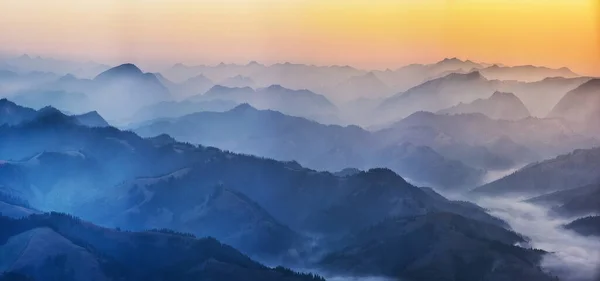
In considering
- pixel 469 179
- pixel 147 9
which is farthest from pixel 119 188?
pixel 469 179

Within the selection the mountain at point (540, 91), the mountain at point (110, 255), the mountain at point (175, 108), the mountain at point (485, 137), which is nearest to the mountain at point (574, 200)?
the mountain at point (485, 137)

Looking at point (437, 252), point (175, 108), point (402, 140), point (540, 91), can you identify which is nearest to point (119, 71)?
point (175, 108)

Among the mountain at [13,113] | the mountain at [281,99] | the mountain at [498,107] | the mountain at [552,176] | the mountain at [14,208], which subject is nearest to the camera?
the mountain at [14,208]

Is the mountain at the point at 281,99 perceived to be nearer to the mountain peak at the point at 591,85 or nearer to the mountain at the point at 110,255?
the mountain at the point at 110,255

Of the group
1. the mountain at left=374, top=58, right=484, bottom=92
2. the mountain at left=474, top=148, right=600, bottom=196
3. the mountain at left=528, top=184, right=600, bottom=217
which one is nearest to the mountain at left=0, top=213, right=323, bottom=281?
the mountain at left=474, top=148, right=600, bottom=196

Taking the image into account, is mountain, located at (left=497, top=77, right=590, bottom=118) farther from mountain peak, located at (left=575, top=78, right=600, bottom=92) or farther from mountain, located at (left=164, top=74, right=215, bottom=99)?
mountain, located at (left=164, top=74, right=215, bottom=99)

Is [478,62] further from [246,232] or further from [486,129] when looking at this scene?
[246,232]
